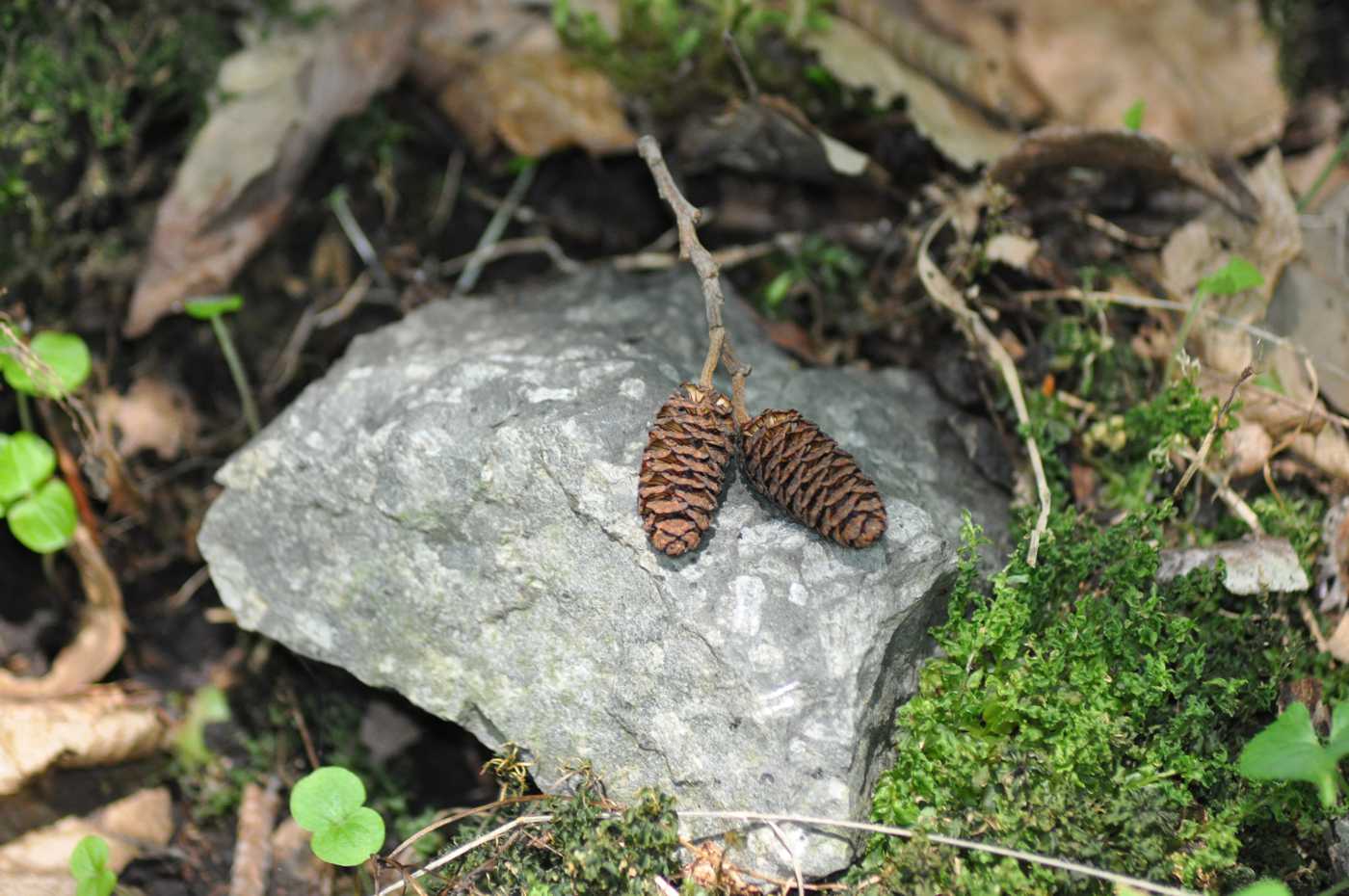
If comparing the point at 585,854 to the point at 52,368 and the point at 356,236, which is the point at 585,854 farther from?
the point at 356,236

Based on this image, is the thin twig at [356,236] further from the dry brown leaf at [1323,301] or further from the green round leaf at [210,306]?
the dry brown leaf at [1323,301]

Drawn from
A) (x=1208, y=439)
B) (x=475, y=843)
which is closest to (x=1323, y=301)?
(x=1208, y=439)

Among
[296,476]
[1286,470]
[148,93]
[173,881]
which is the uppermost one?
[148,93]

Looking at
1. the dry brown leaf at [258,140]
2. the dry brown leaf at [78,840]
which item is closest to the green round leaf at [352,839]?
the dry brown leaf at [78,840]

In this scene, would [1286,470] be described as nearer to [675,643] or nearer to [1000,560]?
[1000,560]

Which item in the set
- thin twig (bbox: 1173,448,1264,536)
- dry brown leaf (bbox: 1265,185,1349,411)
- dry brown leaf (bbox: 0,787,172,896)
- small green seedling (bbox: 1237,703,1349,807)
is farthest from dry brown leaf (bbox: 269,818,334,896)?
dry brown leaf (bbox: 1265,185,1349,411)

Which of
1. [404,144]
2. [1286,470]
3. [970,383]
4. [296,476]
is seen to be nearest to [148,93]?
[404,144]

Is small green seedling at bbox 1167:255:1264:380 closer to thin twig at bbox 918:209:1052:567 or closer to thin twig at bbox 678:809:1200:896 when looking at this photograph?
thin twig at bbox 918:209:1052:567
